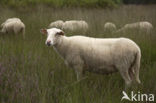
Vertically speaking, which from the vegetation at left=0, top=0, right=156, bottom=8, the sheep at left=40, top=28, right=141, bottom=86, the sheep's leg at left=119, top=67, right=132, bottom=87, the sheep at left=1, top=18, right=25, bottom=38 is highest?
the vegetation at left=0, top=0, right=156, bottom=8

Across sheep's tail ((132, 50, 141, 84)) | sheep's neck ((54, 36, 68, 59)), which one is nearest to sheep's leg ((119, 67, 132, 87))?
sheep's tail ((132, 50, 141, 84))

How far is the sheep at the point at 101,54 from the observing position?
12.3ft

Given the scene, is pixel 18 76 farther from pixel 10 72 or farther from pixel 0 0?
pixel 0 0

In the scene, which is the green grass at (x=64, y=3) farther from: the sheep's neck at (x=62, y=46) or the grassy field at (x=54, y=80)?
the sheep's neck at (x=62, y=46)

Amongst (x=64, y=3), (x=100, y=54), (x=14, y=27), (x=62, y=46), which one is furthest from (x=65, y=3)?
(x=100, y=54)

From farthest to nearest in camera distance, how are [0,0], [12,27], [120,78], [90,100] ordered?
[0,0] → [12,27] → [120,78] → [90,100]

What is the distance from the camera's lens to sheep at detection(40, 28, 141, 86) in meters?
3.76

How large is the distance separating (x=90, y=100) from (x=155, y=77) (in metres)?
1.14

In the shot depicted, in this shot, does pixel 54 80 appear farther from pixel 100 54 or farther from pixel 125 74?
pixel 125 74

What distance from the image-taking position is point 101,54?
12.8 ft

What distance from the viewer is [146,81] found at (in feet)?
11.6

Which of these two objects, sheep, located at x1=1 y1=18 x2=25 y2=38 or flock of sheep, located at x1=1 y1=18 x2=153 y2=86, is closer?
flock of sheep, located at x1=1 y1=18 x2=153 y2=86

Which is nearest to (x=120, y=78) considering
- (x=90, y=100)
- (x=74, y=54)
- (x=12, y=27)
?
(x=74, y=54)

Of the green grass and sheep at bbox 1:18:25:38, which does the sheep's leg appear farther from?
the green grass
